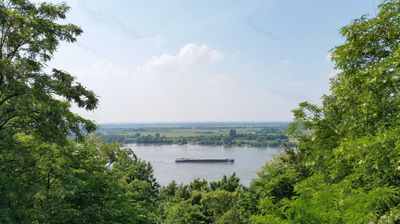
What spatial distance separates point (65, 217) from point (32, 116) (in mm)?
3151

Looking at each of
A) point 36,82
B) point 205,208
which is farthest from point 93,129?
point 205,208

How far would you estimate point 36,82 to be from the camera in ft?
34.2

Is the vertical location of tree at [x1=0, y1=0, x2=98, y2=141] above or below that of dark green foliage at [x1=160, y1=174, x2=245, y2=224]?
above

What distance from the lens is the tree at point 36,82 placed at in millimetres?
9797

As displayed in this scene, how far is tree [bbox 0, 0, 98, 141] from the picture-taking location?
9.80 m

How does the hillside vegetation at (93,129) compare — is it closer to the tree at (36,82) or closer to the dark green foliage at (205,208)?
the tree at (36,82)

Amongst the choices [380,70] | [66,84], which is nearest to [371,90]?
[380,70]

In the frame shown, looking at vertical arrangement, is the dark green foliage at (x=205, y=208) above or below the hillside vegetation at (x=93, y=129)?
below

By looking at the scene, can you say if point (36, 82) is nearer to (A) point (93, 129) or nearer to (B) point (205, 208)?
(A) point (93, 129)

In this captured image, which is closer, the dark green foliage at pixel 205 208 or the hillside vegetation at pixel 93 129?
the hillside vegetation at pixel 93 129

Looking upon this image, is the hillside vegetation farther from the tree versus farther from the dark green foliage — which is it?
the dark green foliage

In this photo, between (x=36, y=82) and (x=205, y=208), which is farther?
(x=205, y=208)

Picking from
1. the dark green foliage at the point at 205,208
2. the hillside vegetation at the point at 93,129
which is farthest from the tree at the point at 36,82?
the dark green foliage at the point at 205,208

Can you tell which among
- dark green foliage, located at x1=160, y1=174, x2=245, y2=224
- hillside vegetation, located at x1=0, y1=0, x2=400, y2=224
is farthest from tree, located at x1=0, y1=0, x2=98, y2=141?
dark green foliage, located at x1=160, y1=174, x2=245, y2=224
